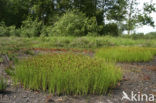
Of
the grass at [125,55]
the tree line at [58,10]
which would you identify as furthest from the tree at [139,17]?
the grass at [125,55]

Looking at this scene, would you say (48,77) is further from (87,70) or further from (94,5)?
(94,5)

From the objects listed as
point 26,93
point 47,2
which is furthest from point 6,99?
point 47,2

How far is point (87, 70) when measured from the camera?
3156 millimetres

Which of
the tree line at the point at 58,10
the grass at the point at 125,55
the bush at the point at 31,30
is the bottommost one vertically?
the grass at the point at 125,55

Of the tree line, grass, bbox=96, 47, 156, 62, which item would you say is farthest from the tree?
grass, bbox=96, 47, 156, 62

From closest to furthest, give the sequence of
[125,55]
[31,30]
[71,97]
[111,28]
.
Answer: [71,97] → [125,55] → [31,30] → [111,28]

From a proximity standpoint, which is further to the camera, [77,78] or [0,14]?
[0,14]

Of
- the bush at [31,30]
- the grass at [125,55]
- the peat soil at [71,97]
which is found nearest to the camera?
the peat soil at [71,97]

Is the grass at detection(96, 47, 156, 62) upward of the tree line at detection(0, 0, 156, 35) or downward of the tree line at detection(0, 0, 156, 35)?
downward

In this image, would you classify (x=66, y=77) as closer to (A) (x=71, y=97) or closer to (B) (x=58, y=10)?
(A) (x=71, y=97)

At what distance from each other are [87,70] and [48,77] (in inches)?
25.4

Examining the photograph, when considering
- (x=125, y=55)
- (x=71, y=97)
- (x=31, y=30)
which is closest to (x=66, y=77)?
(x=71, y=97)

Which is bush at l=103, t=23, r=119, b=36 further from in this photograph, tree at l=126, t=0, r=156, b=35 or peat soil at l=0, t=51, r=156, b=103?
peat soil at l=0, t=51, r=156, b=103

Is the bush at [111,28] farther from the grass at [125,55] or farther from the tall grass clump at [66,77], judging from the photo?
the tall grass clump at [66,77]
